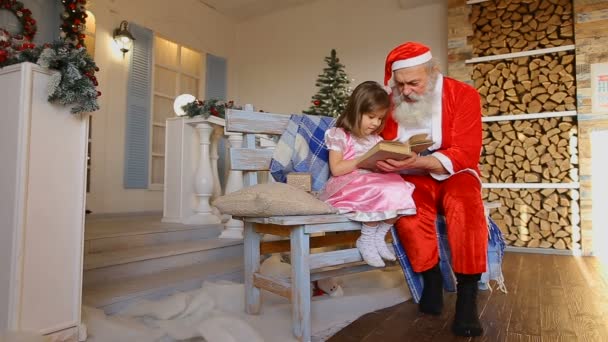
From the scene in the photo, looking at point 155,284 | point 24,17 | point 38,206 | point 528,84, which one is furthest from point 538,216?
point 24,17

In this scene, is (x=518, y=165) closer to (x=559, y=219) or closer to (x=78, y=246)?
(x=559, y=219)

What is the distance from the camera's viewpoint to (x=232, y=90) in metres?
6.10

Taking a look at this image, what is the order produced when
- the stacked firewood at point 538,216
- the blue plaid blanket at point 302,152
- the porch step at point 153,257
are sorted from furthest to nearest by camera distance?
the stacked firewood at point 538,216, the porch step at point 153,257, the blue plaid blanket at point 302,152

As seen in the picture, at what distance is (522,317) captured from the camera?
1748mm

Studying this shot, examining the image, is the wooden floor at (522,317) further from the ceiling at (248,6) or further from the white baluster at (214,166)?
the ceiling at (248,6)

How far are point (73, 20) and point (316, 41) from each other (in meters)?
2.89

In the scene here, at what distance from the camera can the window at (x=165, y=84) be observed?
485 cm

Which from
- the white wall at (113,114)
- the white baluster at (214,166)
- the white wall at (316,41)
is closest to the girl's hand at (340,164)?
the white baluster at (214,166)

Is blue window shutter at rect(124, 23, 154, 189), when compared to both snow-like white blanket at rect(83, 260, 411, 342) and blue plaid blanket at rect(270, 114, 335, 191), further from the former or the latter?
blue plaid blanket at rect(270, 114, 335, 191)

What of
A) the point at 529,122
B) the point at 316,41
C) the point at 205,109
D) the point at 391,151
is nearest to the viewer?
the point at 391,151

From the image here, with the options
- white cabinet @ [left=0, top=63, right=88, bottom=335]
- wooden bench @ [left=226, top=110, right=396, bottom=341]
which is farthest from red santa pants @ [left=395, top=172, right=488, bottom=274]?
white cabinet @ [left=0, top=63, right=88, bottom=335]

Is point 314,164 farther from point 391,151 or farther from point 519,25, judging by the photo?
point 519,25

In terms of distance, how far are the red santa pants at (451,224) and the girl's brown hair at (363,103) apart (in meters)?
0.33

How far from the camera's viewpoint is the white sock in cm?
164
